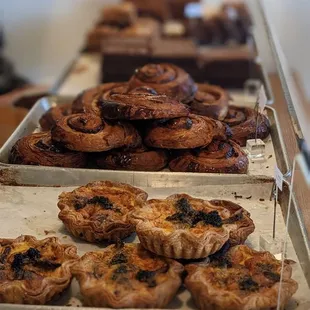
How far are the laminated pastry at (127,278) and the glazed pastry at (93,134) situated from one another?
0.71 meters

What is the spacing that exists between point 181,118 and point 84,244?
28.4 inches

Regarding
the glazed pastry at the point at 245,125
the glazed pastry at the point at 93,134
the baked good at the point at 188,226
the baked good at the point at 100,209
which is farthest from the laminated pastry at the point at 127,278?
the glazed pastry at the point at 245,125

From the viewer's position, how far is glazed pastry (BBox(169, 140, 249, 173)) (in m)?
2.63

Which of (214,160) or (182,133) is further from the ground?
(182,133)

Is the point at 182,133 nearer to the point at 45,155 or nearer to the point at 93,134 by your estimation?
the point at 93,134

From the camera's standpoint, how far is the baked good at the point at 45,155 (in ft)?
8.78

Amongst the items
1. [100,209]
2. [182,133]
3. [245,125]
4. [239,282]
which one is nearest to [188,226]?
[239,282]

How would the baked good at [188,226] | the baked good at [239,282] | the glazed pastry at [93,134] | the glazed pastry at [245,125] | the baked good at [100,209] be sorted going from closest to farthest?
the baked good at [239,282] → the baked good at [188,226] → the baked good at [100,209] → the glazed pastry at [93,134] → the glazed pastry at [245,125]

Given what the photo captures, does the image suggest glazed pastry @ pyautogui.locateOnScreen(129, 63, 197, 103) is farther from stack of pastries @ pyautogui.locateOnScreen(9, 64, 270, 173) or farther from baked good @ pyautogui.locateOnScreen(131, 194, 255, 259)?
baked good @ pyautogui.locateOnScreen(131, 194, 255, 259)

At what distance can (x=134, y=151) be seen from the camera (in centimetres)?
270

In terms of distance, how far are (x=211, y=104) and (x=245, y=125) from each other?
200 millimetres

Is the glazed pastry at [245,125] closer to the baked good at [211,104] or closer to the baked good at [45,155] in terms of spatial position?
the baked good at [211,104]

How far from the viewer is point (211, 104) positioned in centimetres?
304

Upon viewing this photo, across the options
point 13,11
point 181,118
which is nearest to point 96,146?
point 181,118
